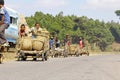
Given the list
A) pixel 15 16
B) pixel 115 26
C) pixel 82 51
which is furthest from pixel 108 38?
pixel 15 16

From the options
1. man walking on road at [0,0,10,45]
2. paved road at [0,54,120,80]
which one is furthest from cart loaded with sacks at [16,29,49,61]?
man walking on road at [0,0,10,45]

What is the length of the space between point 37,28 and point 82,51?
1910 cm

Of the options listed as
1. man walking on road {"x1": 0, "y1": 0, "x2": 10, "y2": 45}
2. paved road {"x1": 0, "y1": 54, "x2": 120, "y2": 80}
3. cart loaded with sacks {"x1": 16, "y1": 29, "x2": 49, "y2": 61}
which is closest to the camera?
paved road {"x1": 0, "y1": 54, "x2": 120, "y2": 80}

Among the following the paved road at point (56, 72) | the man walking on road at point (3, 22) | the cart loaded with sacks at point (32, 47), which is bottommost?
the paved road at point (56, 72)

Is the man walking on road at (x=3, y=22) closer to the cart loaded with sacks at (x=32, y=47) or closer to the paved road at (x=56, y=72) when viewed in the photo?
the paved road at (x=56, y=72)

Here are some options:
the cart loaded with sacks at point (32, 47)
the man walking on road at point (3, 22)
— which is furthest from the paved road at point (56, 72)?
the cart loaded with sacks at point (32, 47)

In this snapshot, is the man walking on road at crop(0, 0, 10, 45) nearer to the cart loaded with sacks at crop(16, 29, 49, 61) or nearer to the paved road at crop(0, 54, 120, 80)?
the paved road at crop(0, 54, 120, 80)

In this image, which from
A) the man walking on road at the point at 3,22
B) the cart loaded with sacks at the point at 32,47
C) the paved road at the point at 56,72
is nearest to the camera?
the paved road at the point at 56,72

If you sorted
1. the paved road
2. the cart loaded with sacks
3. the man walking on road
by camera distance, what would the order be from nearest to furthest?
the paved road
the man walking on road
the cart loaded with sacks

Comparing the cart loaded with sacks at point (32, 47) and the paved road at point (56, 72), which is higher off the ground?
the cart loaded with sacks at point (32, 47)

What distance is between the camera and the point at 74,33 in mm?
83250

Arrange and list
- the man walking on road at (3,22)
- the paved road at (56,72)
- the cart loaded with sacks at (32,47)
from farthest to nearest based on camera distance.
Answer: the cart loaded with sacks at (32,47), the man walking on road at (3,22), the paved road at (56,72)

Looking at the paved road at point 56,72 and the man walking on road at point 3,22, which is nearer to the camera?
the paved road at point 56,72

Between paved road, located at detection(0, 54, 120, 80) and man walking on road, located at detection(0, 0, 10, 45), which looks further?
man walking on road, located at detection(0, 0, 10, 45)
